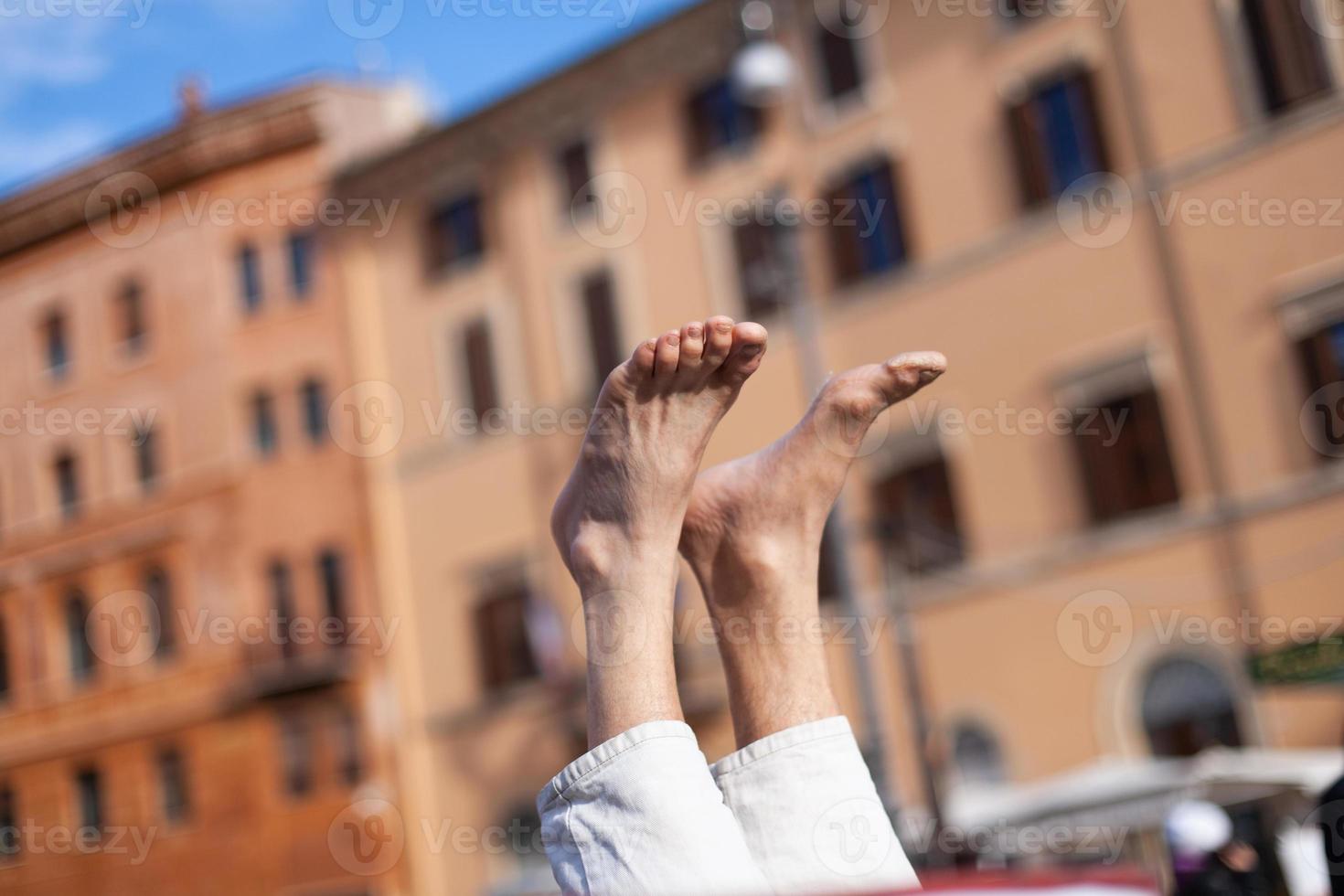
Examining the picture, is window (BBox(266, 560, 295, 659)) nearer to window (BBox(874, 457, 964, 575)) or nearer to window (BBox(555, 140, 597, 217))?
window (BBox(555, 140, 597, 217))

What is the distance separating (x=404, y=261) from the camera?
22844 millimetres

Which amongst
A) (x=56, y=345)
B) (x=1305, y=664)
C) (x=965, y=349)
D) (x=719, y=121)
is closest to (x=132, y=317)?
(x=56, y=345)

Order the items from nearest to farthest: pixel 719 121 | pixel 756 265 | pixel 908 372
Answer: pixel 908 372 → pixel 756 265 → pixel 719 121

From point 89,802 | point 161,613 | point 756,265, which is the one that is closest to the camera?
point 756,265

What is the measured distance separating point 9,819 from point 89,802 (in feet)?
6.85

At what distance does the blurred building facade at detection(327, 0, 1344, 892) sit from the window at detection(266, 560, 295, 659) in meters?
2.34

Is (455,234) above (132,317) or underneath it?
underneath

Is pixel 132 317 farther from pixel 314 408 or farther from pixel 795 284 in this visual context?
pixel 795 284

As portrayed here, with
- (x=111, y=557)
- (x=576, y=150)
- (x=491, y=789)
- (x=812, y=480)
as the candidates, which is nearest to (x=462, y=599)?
(x=491, y=789)

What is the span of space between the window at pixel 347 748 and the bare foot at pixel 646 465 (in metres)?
20.5

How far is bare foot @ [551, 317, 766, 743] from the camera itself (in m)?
2.49

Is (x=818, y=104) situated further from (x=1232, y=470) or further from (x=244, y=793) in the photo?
(x=244, y=793)

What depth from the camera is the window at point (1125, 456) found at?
1577 centimetres

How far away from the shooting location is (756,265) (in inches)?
750
